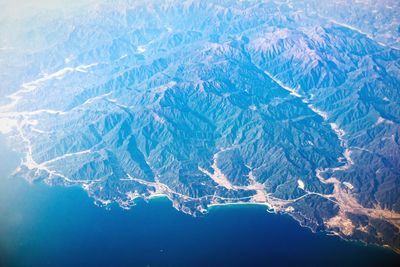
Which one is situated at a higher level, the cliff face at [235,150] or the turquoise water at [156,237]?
the cliff face at [235,150]

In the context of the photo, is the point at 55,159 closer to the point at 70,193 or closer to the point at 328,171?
the point at 70,193

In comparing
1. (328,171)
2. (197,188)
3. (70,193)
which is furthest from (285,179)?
(70,193)

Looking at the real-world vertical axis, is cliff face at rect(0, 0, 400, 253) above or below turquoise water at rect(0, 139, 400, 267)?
above

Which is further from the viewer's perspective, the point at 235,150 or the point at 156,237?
the point at 235,150

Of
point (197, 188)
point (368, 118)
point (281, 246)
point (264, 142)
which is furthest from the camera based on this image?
point (368, 118)

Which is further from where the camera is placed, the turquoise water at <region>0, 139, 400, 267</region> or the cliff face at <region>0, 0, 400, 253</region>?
the cliff face at <region>0, 0, 400, 253</region>

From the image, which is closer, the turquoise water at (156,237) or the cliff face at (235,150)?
the turquoise water at (156,237)

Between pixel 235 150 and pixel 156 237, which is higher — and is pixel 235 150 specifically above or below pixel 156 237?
above

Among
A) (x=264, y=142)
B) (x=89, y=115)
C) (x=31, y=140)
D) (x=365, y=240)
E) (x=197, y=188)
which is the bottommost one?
(x=365, y=240)
